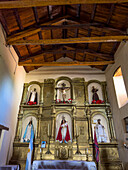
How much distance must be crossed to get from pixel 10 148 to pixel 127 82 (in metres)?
7.06

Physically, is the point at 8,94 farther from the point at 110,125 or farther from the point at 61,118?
the point at 110,125

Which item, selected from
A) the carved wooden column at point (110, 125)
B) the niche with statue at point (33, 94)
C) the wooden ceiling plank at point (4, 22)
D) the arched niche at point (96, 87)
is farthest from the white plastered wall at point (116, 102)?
the wooden ceiling plank at point (4, 22)

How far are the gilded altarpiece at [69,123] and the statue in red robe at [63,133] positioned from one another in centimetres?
22

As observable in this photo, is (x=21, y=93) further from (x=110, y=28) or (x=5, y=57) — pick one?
(x=110, y=28)

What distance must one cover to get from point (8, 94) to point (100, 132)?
19.1 ft

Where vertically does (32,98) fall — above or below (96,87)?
below

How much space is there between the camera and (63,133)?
843cm

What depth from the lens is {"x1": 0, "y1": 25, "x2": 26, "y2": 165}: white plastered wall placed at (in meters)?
6.59

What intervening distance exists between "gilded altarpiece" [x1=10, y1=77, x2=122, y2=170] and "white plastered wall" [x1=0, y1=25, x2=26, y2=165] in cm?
62

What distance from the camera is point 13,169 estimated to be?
5.59 metres

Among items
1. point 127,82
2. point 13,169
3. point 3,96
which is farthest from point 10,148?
point 127,82

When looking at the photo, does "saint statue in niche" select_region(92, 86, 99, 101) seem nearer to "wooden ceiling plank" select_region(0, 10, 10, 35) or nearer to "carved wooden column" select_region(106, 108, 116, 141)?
"carved wooden column" select_region(106, 108, 116, 141)

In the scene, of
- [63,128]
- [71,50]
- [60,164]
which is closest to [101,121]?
[63,128]

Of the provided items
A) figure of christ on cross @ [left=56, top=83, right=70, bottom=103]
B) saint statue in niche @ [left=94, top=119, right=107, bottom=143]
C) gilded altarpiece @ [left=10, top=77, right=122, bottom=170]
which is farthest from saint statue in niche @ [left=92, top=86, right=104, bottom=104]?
figure of christ on cross @ [left=56, top=83, right=70, bottom=103]
